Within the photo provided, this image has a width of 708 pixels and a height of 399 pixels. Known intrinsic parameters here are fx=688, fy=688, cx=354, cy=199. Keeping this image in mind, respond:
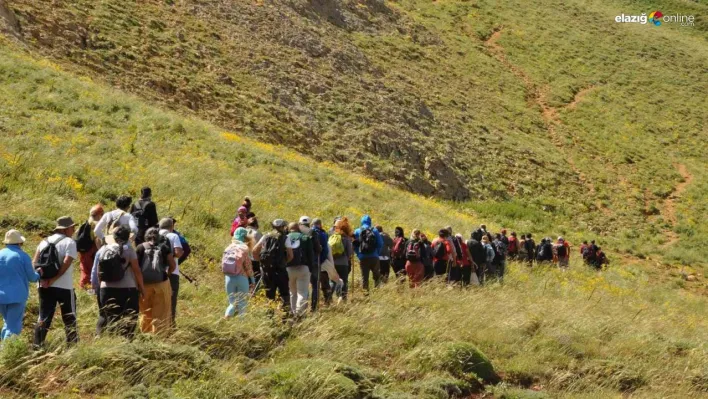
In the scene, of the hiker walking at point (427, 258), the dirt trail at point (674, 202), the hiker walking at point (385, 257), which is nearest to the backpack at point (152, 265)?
the hiker walking at point (385, 257)

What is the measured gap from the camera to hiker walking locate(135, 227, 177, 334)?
6.99 metres

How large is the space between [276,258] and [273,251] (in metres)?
0.09

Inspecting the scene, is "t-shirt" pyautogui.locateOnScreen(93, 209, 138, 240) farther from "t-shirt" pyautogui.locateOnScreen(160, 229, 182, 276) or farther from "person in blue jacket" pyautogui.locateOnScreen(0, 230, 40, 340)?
"person in blue jacket" pyautogui.locateOnScreen(0, 230, 40, 340)

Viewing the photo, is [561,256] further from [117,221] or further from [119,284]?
[119,284]

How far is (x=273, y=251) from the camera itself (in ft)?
27.9

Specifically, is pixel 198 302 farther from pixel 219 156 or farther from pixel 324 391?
pixel 219 156

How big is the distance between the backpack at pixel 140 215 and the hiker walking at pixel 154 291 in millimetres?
2249

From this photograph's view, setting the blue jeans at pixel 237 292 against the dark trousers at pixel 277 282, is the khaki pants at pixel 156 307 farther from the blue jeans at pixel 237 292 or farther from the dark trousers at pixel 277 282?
the dark trousers at pixel 277 282

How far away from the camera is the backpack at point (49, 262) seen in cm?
641

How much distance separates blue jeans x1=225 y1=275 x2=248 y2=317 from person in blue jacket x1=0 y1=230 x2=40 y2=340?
7.57 feet

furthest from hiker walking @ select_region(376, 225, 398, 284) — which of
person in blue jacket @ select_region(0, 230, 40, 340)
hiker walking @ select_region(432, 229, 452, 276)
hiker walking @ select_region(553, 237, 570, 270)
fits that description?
hiker walking @ select_region(553, 237, 570, 270)

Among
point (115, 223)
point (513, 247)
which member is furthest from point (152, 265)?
point (513, 247)

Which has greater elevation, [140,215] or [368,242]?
[140,215]

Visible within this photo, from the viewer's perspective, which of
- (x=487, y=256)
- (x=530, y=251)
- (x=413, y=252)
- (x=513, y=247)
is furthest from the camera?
(x=530, y=251)
